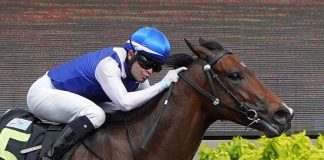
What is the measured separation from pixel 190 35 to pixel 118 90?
295 cm

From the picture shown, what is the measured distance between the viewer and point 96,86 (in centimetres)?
451

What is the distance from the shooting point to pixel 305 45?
23.7 ft

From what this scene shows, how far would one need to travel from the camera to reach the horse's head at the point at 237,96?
411cm

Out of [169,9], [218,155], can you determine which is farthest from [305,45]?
[218,155]

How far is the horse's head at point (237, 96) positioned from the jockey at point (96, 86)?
0.75 ft

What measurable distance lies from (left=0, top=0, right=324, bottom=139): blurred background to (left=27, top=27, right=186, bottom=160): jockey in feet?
7.60

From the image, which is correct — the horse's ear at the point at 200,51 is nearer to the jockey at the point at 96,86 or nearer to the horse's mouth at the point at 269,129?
the jockey at the point at 96,86

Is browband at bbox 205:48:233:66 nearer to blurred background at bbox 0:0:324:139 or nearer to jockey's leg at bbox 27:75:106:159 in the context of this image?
jockey's leg at bbox 27:75:106:159

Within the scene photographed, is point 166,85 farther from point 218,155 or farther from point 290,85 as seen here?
point 290,85

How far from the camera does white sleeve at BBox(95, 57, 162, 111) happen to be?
4.24 metres

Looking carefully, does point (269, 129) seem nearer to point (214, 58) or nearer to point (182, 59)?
point (214, 58)

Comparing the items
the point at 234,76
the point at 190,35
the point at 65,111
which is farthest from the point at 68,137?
the point at 190,35

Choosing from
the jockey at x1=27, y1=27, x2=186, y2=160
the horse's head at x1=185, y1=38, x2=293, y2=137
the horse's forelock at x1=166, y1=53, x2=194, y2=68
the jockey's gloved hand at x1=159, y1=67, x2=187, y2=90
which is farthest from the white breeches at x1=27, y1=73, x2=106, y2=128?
the horse's head at x1=185, y1=38, x2=293, y2=137

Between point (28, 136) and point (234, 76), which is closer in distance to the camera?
point (234, 76)
